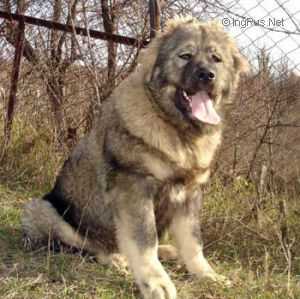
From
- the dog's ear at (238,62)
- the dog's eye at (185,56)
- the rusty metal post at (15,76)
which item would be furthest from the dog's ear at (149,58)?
the rusty metal post at (15,76)

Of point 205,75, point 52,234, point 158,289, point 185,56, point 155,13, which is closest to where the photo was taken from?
point 158,289

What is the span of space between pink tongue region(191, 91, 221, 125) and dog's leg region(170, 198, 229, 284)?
567mm

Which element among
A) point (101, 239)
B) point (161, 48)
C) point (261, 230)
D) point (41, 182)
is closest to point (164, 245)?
point (101, 239)

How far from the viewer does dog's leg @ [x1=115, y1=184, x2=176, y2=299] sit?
3.34 m

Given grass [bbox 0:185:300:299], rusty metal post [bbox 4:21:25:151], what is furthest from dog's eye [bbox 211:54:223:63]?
rusty metal post [bbox 4:21:25:151]

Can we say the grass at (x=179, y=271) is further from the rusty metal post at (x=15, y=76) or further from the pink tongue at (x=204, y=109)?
the rusty metal post at (x=15, y=76)

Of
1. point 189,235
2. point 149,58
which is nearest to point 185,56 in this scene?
point 149,58

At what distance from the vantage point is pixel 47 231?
4.07m

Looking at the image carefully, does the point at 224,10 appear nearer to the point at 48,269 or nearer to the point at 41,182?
the point at 41,182

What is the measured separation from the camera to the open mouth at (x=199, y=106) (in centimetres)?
373

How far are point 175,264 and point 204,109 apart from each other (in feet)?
3.82

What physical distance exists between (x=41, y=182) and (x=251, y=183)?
2.20 meters

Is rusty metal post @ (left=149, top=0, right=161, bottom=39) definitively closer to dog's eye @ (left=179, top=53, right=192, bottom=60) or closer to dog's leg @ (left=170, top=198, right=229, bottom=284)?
dog's eye @ (left=179, top=53, right=192, bottom=60)

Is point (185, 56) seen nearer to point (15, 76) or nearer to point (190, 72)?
point (190, 72)
